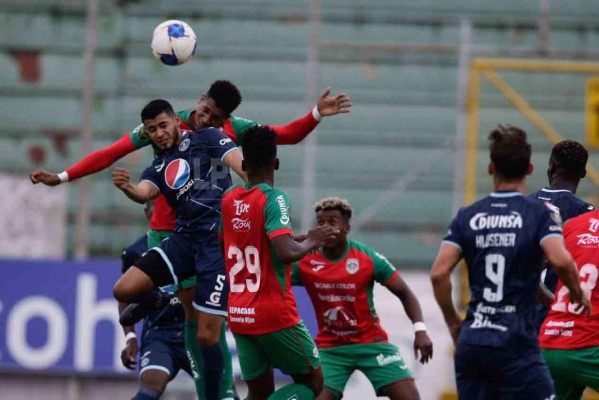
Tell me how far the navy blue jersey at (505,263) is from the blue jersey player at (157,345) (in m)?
3.93

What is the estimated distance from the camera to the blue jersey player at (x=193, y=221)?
9.09 meters

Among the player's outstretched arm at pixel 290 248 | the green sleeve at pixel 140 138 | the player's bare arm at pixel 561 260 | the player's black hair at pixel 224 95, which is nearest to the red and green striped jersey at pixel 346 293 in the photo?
the player's black hair at pixel 224 95

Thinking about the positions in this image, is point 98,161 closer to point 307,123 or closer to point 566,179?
point 307,123

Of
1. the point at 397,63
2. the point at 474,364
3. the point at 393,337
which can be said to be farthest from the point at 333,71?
the point at 474,364

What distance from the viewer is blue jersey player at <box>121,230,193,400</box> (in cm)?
1026

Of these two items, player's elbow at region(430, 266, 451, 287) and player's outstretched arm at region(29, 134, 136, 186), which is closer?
player's elbow at region(430, 266, 451, 287)

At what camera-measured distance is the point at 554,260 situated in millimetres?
6879

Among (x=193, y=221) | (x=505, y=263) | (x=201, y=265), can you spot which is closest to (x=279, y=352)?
(x=201, y=265)

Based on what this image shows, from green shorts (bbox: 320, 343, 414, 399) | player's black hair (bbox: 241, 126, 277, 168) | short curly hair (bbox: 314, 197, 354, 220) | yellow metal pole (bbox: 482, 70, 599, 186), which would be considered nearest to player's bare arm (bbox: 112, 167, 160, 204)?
player's black hair (bbox: 241, 126, 277, 168)

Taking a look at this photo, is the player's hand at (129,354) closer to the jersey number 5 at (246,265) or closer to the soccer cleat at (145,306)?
the soccer cleat at (145,306)

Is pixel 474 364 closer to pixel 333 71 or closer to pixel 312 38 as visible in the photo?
pixel 312 38

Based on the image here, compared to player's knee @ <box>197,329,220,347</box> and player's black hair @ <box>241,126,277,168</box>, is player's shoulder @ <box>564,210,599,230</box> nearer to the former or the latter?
player's black hair @ <box>241,126,277,168</box>

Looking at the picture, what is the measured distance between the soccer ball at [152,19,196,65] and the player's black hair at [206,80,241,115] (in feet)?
1.50

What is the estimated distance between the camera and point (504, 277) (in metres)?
7.00
